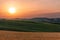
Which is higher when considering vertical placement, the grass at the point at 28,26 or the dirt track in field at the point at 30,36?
the grass at the point at 28,26

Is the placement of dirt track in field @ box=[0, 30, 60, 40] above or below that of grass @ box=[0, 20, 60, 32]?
below

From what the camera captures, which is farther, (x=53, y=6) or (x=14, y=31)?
(x=53, y=6)

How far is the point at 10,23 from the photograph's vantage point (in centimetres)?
72

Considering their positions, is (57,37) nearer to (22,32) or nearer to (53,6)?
(22,32)

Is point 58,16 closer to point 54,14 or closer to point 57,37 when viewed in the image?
point 54,14

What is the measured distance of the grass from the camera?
682mm

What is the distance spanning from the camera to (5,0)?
994mm

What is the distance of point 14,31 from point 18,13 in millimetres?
309

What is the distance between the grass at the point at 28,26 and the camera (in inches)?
26.9

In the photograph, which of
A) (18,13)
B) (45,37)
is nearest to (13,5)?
(18,13)

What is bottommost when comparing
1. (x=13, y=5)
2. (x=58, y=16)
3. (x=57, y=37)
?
(x=57, y=37)

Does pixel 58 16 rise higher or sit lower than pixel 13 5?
lower

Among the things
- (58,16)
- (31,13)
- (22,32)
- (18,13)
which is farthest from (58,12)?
(22,32)

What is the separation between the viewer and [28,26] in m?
0.70
